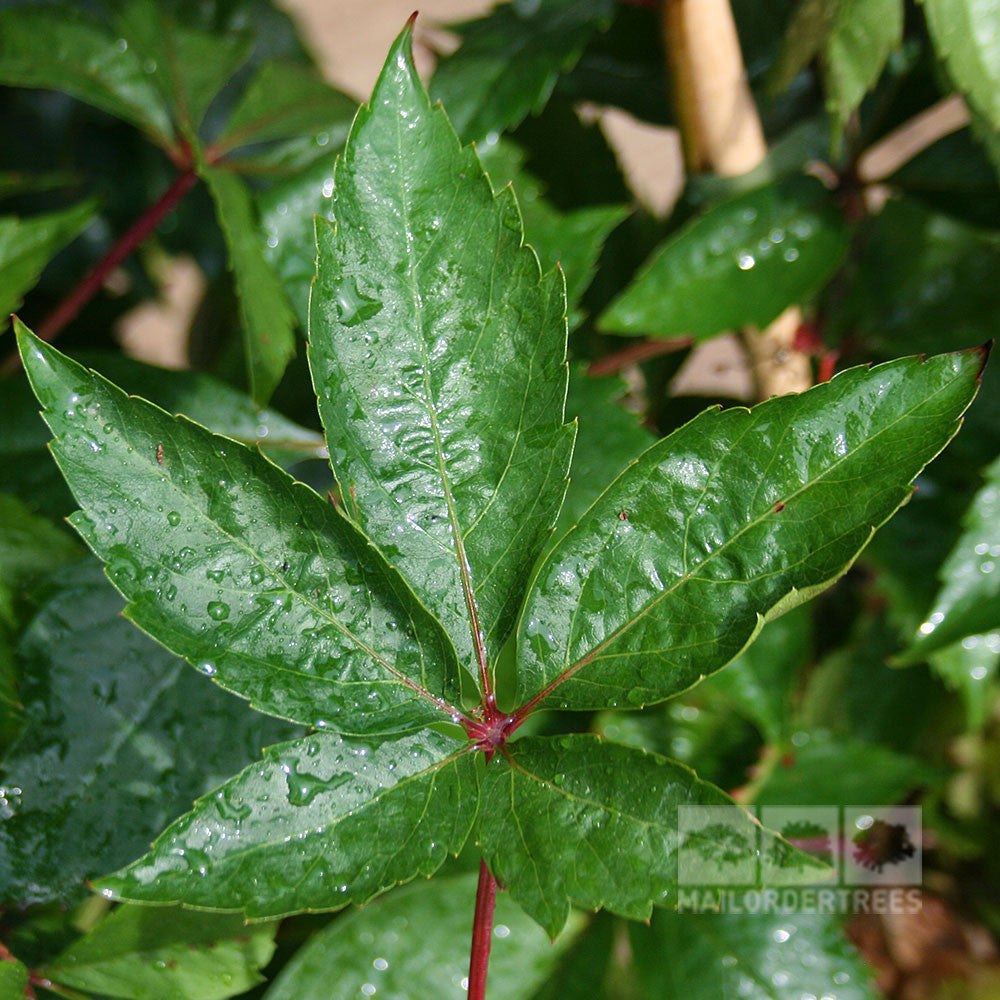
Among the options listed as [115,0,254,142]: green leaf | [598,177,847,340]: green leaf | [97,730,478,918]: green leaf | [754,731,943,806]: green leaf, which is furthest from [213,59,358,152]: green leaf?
[754,731,943,806]: green leaf

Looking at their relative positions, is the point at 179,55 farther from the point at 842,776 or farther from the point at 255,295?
the point at 842,776

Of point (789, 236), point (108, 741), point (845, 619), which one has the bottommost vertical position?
point (108, 741)

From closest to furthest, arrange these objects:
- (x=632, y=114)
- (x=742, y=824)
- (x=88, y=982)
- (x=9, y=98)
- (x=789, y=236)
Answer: (x=742, y=824) < (x=88, y=982) < (x=789, y=236) < (x=632, y=114) < (x=9, y=98)

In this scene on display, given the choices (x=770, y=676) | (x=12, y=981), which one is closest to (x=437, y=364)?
(x=12, y=981)

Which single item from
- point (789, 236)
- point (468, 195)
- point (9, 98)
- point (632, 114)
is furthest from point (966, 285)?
point (9, 98)

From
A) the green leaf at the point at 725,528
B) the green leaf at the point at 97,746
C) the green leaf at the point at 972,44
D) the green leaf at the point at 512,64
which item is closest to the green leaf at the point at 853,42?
the green leaf at the point at 972,44

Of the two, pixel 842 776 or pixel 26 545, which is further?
pixel 842 776

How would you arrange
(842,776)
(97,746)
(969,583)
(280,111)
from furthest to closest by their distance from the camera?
(842,776), (280,111), (969,583), (97,746)

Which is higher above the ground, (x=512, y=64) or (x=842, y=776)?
(x=512, y=64)

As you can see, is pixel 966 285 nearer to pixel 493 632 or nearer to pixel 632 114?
pixel 632 114
